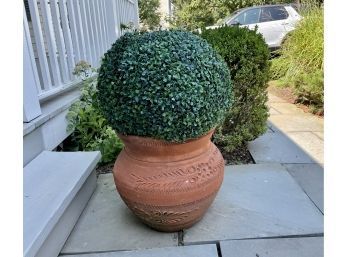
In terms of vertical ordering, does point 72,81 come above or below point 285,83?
above

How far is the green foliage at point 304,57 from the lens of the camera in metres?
4.59

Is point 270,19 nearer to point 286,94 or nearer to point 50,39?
point 286,94

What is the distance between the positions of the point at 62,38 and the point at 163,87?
2050 mm

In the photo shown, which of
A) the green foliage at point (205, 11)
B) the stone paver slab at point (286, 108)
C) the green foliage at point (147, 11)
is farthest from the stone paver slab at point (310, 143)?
the green foliage at point (205, 11)

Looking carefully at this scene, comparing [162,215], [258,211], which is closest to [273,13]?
[258,211]

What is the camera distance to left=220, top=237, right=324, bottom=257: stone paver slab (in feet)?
5.36

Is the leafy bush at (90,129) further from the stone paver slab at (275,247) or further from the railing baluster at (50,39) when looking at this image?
the stone paver slab at (275,247)

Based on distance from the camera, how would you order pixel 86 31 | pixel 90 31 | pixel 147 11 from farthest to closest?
pixel 147 11 < pixel 90 31 < pixel 86 31

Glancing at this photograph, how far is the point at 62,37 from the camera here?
308 cm

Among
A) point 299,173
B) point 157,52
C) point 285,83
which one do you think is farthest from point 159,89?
point 285,83

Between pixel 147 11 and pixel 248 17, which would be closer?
pixel 248 17

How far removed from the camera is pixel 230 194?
2.21m
